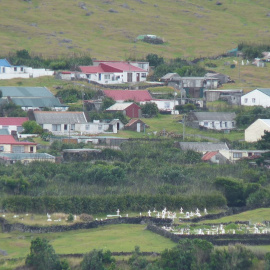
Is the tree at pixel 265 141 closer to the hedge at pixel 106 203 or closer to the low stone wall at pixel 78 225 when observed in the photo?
the hedge at pixel 106 203

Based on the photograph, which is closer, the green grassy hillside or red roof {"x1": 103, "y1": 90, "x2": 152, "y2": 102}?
red roof {"x1": 103, "y1": 90, "x2": 152, "y2": 102}

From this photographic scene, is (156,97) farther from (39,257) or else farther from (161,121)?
(39,257)

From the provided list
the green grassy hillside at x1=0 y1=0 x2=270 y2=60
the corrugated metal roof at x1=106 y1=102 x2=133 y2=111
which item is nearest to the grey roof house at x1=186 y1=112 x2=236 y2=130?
the corrugated metal roof at x1=106 y1=102 x2=133 y2=111

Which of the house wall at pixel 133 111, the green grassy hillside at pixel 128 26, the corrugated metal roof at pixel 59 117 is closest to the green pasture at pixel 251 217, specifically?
the corrugated metal roof at pixel 59 117

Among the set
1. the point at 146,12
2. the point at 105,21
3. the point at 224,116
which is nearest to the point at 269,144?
the point at 224,116

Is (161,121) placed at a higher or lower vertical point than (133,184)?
higher

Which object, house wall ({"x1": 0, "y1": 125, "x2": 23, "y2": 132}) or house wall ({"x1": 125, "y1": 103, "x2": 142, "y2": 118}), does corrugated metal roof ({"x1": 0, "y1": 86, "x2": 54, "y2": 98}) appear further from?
house wall ({"x1": 0, "y1": 125, "x2": 23, "y2": 132})

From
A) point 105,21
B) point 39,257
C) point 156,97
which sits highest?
point 105,21
